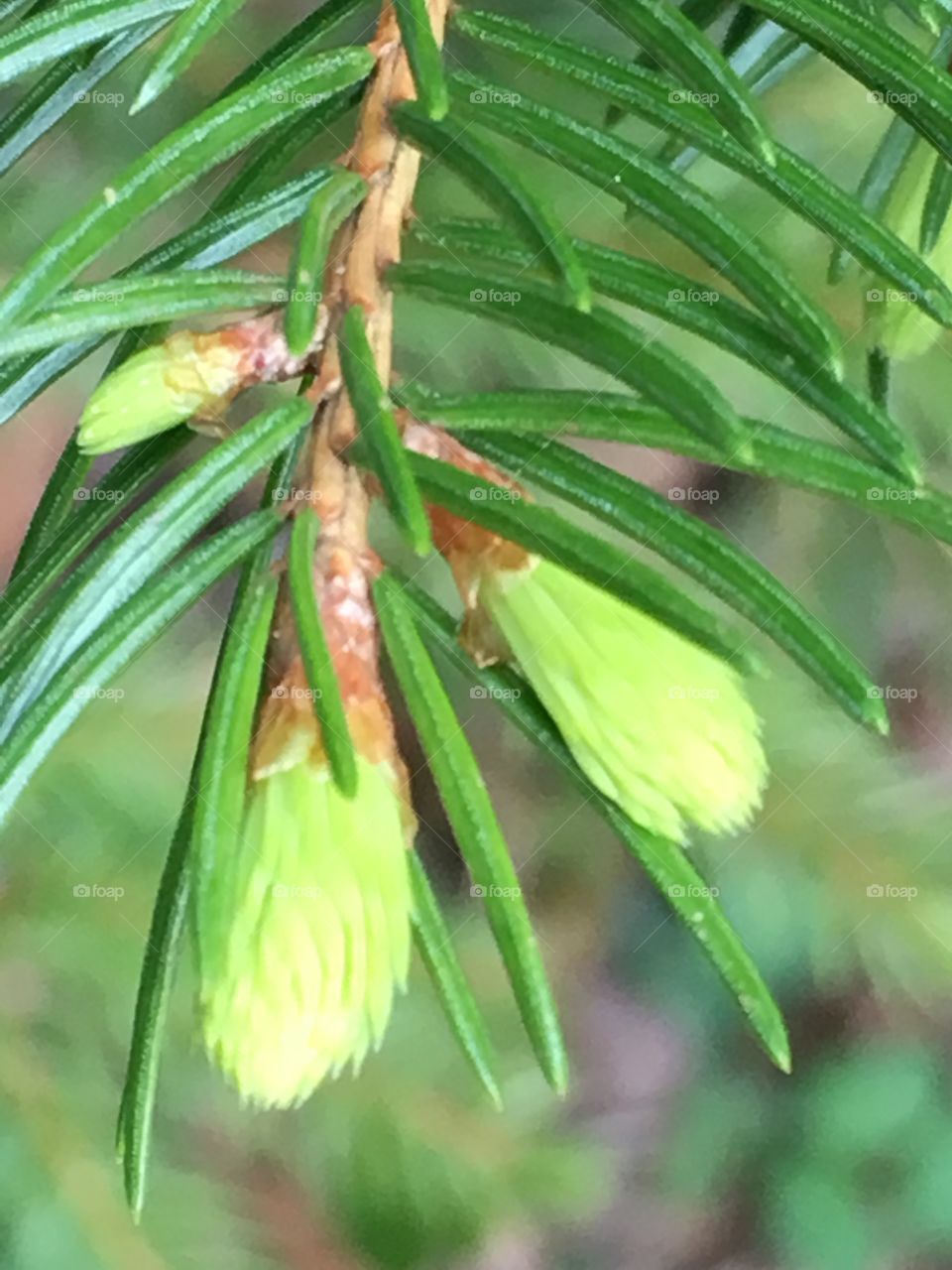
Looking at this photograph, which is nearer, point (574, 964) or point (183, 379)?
point (183, 379)

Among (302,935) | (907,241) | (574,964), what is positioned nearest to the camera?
(302,935)

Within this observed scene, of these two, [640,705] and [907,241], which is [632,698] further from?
[907,241]

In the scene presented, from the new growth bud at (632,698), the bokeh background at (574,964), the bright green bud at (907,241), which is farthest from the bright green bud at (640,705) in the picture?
the bokeh background at (574,964)

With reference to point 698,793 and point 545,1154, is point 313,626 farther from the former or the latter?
point 545,1154

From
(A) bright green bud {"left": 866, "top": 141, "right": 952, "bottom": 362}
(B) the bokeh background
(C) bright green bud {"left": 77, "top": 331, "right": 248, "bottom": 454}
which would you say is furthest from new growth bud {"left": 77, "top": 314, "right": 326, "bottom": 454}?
(B) the bokeh background

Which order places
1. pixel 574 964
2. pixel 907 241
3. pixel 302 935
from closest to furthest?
pixel 302 935, pixel 907 241, pixel 574 964

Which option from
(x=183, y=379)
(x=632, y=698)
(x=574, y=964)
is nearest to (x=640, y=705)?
(x=632, y=698)

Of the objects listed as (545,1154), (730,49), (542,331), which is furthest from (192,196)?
(545,1154)
